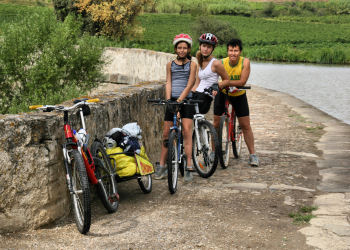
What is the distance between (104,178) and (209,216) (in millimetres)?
1183

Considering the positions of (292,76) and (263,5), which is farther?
(263,5)

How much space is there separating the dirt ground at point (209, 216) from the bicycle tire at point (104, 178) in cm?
14

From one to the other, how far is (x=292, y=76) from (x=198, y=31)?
3453 cm

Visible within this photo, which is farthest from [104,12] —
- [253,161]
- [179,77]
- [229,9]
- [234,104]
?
[229,9]

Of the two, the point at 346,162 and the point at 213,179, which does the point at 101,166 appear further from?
the point at 346,162

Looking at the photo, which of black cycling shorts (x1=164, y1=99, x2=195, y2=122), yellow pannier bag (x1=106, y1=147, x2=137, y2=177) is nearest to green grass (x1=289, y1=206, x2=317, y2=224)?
yellow pannier bag (x1=106, y1=147, x2=137, y2=177)

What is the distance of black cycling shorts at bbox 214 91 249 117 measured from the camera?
8062 millimetres

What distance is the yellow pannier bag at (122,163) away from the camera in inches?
234

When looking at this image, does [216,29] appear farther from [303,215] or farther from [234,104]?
[303,215]

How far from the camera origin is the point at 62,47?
20078mm

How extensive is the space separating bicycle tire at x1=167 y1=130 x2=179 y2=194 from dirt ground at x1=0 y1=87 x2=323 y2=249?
0.14 m

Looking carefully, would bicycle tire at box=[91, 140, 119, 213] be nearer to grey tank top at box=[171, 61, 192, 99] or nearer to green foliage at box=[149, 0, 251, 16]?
grey tank top at box=[171, 61, 192, 99]

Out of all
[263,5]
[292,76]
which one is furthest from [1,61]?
[263,5]

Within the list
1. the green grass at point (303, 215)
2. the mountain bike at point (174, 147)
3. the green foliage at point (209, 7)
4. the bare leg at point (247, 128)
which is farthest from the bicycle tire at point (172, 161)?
the green foliage at point (209, 7)
